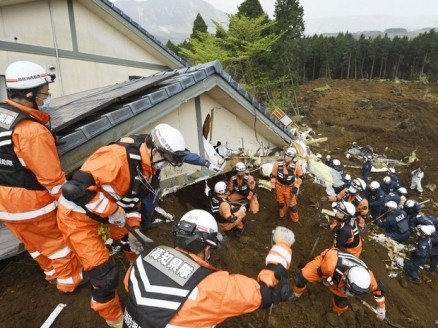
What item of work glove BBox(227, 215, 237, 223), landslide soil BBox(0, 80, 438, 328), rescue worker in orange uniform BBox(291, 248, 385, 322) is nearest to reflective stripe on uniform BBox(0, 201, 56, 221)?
landslide soil BBox(0, 80, 438, 328)

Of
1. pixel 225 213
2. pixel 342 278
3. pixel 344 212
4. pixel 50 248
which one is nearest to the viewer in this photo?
pixel 50 248

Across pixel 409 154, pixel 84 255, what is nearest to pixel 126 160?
pixel 84 255

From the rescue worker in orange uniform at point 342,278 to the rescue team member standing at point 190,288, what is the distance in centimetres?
211

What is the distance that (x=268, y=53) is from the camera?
69.8ft

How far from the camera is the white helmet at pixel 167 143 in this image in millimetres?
3072

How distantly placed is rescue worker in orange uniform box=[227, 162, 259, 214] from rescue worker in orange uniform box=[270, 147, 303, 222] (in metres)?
0.74

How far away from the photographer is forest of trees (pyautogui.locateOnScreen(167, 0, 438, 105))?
1903 centimetres

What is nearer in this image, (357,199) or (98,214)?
(98,214)

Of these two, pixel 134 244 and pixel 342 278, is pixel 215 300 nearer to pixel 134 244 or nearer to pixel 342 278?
pixel 134 244

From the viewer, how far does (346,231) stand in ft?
18.8

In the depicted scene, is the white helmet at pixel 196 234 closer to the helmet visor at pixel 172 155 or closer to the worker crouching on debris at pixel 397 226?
the helmet visor at pixel 172 155

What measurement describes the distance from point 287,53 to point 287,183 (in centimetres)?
1855

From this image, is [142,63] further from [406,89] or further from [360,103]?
[406,89]

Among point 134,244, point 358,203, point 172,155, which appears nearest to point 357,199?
point 358,203
